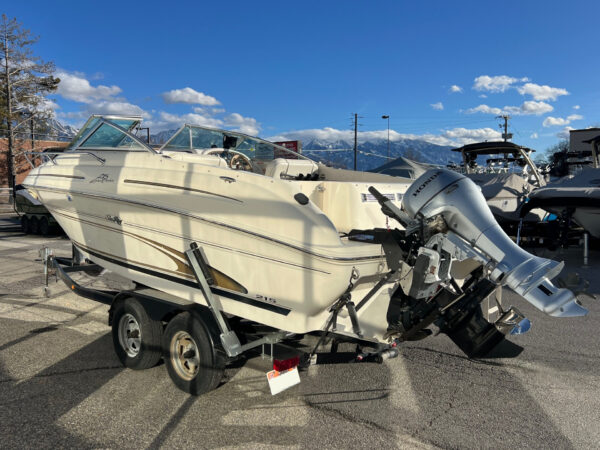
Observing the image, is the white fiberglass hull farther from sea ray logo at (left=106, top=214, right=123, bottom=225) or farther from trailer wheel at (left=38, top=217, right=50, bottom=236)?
trailer wheel at (left=38, top=217, right=50, bottom=236)

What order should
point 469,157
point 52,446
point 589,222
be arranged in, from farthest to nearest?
1. point 469,157
2. point 589,222
3. point 52,446

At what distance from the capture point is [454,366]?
4.34m

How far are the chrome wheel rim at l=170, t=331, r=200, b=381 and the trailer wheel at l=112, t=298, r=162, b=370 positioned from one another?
0.90ft

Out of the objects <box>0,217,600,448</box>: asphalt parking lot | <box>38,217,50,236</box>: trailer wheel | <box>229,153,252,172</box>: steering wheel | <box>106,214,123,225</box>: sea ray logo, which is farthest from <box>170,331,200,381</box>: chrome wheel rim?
<box>38,217,50,236</box>: trailer wheel

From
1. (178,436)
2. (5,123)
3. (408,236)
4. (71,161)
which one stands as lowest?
(178,436)

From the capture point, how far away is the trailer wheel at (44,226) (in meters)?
14.2

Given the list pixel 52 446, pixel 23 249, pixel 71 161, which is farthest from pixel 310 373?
pixel 23 249

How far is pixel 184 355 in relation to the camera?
3.77 meters

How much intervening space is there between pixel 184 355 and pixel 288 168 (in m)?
2.25

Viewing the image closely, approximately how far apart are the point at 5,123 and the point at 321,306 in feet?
119

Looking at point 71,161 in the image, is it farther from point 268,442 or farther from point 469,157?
point 469,157

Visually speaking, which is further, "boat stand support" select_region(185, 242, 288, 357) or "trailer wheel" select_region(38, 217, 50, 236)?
"trailer wheel" select_region(38, 217, 50, 236)

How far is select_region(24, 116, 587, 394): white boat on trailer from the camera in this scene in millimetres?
3035

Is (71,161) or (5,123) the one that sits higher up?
(5,123)
